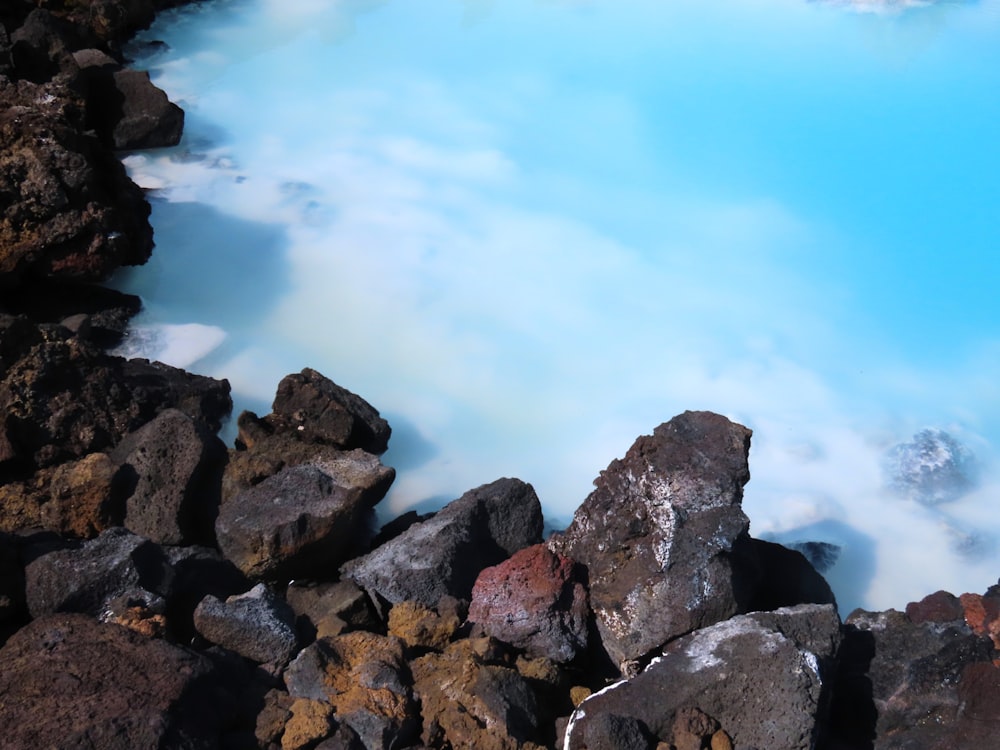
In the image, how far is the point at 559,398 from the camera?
4922mm

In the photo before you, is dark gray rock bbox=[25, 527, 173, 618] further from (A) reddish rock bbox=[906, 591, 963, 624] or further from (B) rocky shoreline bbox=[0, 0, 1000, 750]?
(A) reddish rock bbox=[906, 591, 963, 624]

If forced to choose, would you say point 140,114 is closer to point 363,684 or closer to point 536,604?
point 536,604

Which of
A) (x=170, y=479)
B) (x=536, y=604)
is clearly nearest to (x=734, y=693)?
(x=536, y=604)

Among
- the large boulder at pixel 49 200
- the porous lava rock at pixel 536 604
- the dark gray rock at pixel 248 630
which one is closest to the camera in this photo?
the dark gray rock at pixel 248 630

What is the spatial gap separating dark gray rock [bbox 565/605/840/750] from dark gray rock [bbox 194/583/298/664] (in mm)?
846

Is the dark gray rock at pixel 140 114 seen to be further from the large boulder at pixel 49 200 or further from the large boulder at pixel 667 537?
the large boulder at pixel 667 537

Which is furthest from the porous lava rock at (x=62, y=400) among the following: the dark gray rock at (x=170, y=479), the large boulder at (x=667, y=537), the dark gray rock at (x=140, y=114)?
the dark gray rock at (x=140, y=114)

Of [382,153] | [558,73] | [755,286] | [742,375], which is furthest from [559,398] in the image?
[558,73]

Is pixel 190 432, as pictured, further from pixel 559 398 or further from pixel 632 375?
pixel 632 375

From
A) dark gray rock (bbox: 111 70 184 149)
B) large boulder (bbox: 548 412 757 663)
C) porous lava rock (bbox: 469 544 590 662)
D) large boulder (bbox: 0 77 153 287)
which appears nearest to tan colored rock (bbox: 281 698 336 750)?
porous lava rock (bbox: 469 544 590 662)

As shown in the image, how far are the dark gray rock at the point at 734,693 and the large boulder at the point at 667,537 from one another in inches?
8.3

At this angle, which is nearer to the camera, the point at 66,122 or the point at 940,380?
the point at 66,122

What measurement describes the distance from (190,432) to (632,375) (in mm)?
2286

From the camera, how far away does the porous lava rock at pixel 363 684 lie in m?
2.62
